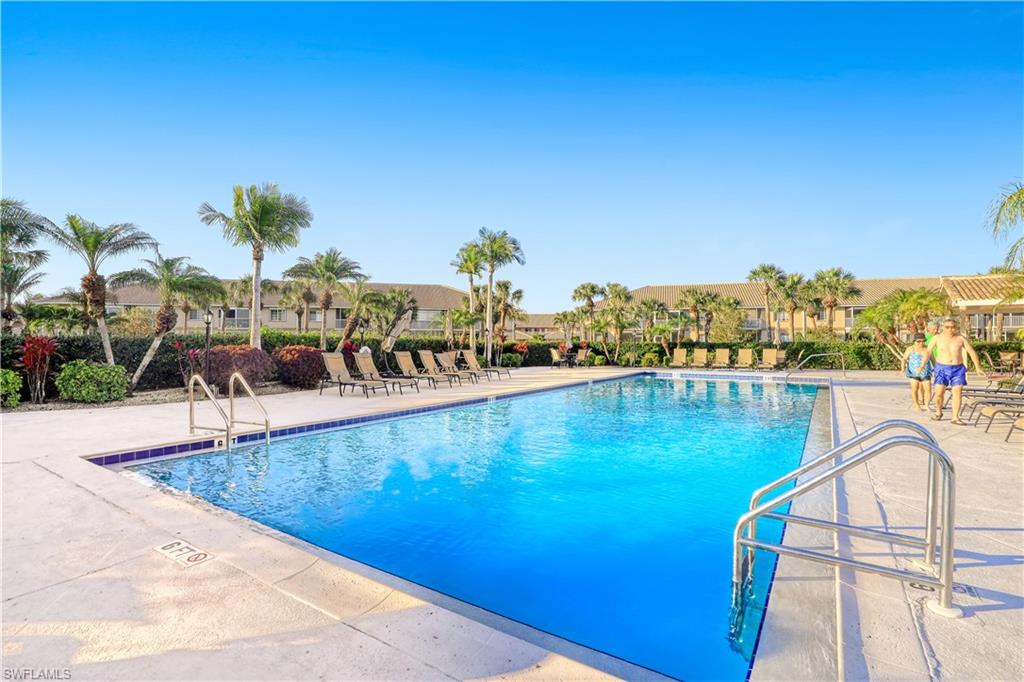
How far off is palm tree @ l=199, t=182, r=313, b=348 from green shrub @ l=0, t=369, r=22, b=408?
17.8 ft

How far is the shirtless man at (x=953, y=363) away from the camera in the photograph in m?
7.96

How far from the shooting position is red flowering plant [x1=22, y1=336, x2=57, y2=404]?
10.4 meters

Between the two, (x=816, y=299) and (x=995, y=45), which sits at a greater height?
(x=995, y=45)

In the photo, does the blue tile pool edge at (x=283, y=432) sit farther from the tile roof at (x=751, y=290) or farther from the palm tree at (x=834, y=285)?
the tile roof at (x=751, y=290)

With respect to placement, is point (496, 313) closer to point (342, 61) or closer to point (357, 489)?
point (342, 61)

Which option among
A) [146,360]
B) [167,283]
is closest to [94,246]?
[167,283]

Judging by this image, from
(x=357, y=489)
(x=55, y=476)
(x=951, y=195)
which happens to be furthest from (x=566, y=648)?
(x=951, y=195)

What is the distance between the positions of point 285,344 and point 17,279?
1378 cm

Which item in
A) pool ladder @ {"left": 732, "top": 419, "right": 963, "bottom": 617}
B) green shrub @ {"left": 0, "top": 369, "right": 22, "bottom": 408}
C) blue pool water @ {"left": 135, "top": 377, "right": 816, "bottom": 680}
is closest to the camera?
pool ladder @ {"left": 732, "top": 419, "right": 963, "bottom": 617}

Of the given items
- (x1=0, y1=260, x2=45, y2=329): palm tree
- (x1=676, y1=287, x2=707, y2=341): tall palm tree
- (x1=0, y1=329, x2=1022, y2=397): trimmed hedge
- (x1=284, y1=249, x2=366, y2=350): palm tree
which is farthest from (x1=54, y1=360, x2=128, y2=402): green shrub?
(x1=676, y1=287, x2=707, y2=341): tall palm tree

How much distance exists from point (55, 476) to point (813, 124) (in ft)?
60.2

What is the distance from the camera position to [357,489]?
5.53 meters

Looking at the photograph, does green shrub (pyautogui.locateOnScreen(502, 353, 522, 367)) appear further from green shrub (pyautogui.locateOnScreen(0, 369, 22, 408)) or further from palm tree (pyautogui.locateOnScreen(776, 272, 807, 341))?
palm tree (pyautogui.locateOnScreen(776, 272, 807, 341))

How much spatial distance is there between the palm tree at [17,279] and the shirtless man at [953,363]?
3023 cm
